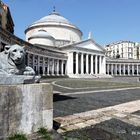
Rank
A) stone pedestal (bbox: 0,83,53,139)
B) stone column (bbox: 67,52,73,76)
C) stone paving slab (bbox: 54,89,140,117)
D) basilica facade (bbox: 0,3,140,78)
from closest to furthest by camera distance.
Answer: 1. stone pedestal (bbox: 0,83,53,139)
2. stone paving slab (bbox: 54,89,140,117)
3. basilica facade (bbox: 0,3,140,78)
4. stone column (bbox: 67,52,73,76)

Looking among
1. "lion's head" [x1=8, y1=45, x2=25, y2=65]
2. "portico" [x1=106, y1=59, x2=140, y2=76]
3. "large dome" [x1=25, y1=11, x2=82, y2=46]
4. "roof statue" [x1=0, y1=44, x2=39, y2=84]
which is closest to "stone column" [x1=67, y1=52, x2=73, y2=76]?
"large dome" [x1=25, y1=11, x2=82, y2=46]

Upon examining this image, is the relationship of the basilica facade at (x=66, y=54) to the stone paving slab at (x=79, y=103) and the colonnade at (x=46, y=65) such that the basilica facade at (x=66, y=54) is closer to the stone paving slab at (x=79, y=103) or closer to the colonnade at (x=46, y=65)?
the colonnade at (x=46, y=65)

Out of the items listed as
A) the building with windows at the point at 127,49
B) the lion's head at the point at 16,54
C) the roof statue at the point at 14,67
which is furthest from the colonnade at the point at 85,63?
the lion's head at the point at 16,54

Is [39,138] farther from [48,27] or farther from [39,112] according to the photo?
[48,27]

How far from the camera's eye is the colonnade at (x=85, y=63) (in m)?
76.1

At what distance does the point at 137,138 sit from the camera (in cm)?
532

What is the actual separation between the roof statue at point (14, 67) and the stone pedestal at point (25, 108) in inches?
9.3

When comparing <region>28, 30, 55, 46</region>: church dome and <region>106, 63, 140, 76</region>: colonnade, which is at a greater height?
<region>28, 30, 55, 46</region>: church dome

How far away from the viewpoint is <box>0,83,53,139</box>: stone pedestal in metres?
4.42

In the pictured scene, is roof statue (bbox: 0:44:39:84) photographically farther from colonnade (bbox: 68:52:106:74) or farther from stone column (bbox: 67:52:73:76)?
stone column (bbox: 67:52:73:76)

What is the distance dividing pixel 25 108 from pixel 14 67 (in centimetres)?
107

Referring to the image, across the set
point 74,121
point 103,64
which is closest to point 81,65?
point 103,64

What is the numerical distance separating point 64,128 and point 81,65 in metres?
73.8

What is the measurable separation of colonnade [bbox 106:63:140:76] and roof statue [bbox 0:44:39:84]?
91.6 metres
